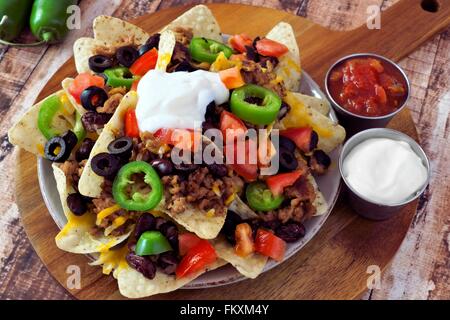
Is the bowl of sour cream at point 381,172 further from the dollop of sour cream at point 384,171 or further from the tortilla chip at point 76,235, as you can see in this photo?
the tortilla chip at point 76,235

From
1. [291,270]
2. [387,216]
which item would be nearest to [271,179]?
[291,270]

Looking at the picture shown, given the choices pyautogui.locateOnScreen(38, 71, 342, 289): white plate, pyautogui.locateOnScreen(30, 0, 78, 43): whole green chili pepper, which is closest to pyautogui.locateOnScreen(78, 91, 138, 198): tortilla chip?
pyautogui.locateOnScreen(38, 71, 342, 289): white plate

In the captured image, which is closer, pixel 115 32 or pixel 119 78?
pixel 119 78

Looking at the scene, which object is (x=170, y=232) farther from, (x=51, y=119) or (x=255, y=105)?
(x=51, y=119)

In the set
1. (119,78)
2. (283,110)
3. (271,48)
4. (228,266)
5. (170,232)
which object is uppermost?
(119,78)

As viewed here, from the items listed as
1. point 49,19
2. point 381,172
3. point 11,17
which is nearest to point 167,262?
point 381,172

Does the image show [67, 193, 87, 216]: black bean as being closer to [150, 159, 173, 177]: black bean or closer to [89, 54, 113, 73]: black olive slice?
[150, 159, 173, 177]: black bean
